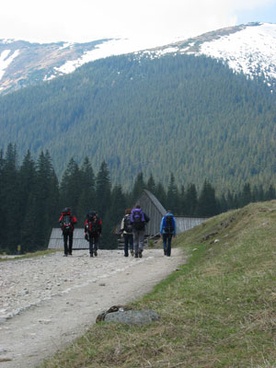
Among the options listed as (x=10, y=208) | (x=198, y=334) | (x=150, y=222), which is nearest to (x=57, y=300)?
(x=198, y=334)

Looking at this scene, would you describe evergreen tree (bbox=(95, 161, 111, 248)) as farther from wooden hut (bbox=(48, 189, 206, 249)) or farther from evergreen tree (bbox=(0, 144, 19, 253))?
wooden hut (bbox=(48, 189, 206, 249))

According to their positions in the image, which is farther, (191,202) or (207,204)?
(191,202)

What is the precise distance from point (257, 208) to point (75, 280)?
19.6 meters

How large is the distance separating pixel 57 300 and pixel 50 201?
9697 centimetres

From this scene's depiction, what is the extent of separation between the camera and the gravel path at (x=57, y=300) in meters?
8.70

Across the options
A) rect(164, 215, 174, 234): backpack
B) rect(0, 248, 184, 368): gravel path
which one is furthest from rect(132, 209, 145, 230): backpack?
rect(0, 248, 184, 368): gravel path

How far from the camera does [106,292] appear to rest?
14336 mm

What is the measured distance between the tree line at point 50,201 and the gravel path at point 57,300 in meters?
72.8

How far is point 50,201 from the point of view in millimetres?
109000

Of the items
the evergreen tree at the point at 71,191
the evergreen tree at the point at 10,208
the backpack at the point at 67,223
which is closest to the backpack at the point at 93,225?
the backpack at the point at 67,223

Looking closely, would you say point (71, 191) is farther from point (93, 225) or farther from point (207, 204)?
point (93, 225)

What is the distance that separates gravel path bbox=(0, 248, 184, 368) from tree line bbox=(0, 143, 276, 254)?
239 feet

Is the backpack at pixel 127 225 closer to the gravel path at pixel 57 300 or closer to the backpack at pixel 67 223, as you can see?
the backpack at pixel 67 223

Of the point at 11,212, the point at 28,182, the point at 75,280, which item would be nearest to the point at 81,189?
the point at 28,182
